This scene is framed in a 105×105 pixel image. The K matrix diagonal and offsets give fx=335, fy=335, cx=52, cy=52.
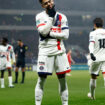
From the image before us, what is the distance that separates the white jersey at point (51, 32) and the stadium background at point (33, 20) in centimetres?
4744

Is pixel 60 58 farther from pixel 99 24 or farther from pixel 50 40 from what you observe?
pixel 99 24

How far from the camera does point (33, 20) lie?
208 ft

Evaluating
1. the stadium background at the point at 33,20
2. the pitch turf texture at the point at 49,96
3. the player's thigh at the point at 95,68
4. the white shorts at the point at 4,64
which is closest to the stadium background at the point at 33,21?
the stadium background at the point at 33,20

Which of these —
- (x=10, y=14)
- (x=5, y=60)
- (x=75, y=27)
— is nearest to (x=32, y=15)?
(x=10, y=14)

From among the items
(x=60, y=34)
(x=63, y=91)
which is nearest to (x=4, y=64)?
(x=63, y=91)

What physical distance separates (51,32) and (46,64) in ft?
2.00

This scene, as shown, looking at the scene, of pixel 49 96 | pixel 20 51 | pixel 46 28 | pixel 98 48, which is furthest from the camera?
pixel 20 51

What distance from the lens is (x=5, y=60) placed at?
15.4m

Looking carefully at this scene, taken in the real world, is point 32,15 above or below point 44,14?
above

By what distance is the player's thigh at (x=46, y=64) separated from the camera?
6301 mm

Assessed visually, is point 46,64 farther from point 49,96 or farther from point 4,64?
point 4,64

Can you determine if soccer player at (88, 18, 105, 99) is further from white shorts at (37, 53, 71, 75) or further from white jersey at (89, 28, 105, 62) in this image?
white shorts at (37, 53, 71, 75)

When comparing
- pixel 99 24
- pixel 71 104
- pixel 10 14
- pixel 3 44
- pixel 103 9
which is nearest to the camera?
pixel 71 104

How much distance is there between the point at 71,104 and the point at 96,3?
204 feet
